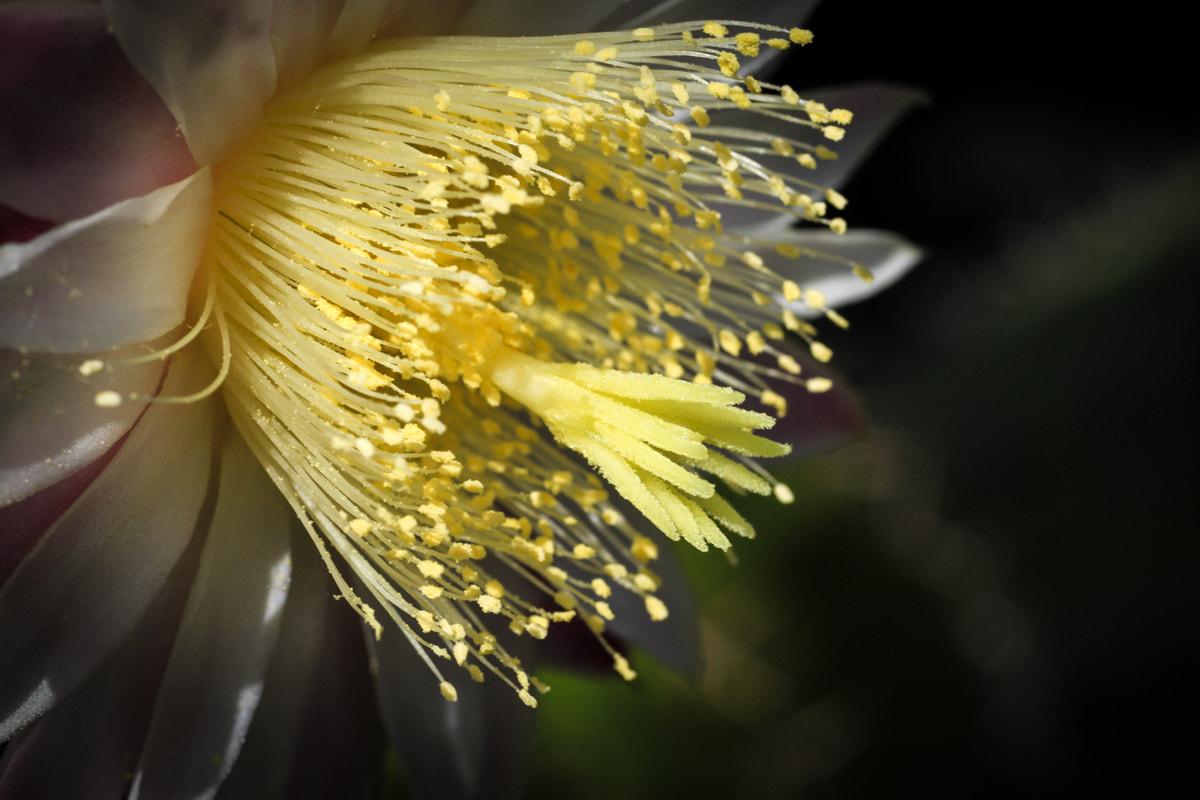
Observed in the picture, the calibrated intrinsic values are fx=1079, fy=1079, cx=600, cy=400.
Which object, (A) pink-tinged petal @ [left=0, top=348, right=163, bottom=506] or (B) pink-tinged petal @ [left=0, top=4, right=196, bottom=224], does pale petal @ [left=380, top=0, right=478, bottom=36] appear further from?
(A) pink-tinged petal @ [left=0, top=348, right=163, bottom=506]

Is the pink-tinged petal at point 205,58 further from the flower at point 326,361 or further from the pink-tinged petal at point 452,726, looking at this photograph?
Result: the pink-tinged petal at point 452,726

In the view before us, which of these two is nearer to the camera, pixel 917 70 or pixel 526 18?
pixel 526 18

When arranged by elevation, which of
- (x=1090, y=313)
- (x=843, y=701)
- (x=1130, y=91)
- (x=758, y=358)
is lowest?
(x=843, y=701)

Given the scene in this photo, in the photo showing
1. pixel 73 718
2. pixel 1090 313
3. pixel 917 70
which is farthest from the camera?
pixel 917 70

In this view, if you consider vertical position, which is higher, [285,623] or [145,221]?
[145,221]

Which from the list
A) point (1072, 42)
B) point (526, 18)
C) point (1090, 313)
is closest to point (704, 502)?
point (526, 18)

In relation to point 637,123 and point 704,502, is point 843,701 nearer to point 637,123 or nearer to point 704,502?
point 704,502

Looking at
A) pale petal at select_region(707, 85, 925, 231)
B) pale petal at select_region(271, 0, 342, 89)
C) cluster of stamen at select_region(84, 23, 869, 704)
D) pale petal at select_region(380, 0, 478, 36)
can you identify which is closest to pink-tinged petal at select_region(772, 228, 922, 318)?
pale petal at select_region(707, 85, 925, 231)

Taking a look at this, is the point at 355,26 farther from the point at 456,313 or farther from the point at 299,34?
the point at 456,313
